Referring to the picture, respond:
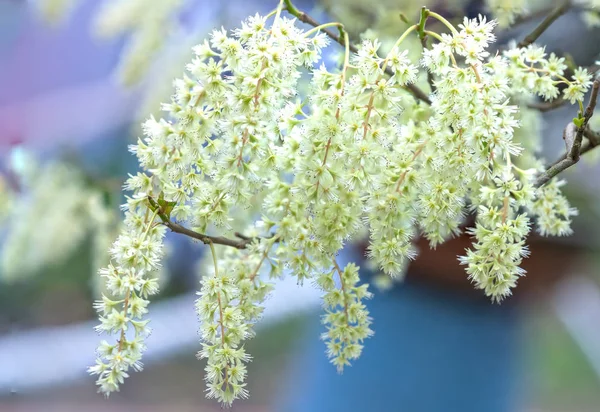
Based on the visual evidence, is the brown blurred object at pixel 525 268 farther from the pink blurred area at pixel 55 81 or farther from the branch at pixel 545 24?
the pink blurred area at pixel 55 81

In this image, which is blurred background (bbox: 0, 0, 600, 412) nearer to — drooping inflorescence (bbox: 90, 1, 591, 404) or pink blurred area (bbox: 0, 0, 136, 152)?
pink blurred area (bbox: 0, 0, 136, 152)

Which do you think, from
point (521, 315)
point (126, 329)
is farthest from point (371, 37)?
point (521, 315)

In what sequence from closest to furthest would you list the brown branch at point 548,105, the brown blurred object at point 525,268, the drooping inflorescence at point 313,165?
the drooping inflorescence at point 313,165, the brown branch at point 548,105, the brown blurred object at point 525,268

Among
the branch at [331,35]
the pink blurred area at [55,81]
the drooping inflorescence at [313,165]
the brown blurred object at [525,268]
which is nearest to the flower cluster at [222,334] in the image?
the drooping inflorescence at [313,165]

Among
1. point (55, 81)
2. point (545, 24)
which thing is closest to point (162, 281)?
point (55, 81)

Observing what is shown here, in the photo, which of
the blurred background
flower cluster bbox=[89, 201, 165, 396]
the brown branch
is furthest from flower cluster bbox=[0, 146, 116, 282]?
Answer: the brown branch
